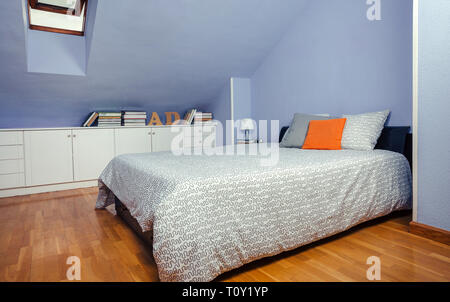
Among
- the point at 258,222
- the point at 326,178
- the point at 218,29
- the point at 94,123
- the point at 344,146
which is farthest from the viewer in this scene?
the point at 94,123

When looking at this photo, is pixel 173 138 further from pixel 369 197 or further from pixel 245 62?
pixel 369 197

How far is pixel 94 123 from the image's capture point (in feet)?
13.7

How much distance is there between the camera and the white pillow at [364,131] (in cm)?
259

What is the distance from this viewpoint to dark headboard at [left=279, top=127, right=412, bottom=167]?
2.54m

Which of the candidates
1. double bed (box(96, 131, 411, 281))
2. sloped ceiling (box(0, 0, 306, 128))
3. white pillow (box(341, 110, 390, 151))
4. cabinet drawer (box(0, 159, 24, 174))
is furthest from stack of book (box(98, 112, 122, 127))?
white pillow (box(341, 110, 390, 151))

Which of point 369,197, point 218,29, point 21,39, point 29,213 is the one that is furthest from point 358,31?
point 29,213

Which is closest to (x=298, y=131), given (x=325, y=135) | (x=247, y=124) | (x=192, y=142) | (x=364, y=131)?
(x=325, y=135)

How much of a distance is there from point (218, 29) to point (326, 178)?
8.14 ft

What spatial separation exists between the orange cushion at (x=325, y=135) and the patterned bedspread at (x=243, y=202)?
390 mm

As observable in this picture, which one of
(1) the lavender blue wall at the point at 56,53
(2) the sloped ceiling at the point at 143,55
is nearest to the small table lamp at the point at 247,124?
(2) the sloped ceiling at the point at 143,55

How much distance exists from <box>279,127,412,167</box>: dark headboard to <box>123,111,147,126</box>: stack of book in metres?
3.16

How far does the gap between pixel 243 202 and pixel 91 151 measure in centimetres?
302

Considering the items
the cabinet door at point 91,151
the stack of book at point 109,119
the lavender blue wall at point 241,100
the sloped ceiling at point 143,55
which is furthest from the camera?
the lavender blue wall at point 241,100

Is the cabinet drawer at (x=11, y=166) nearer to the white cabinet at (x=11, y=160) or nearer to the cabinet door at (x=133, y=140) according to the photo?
the white cabinet at (x=11, y=160)
